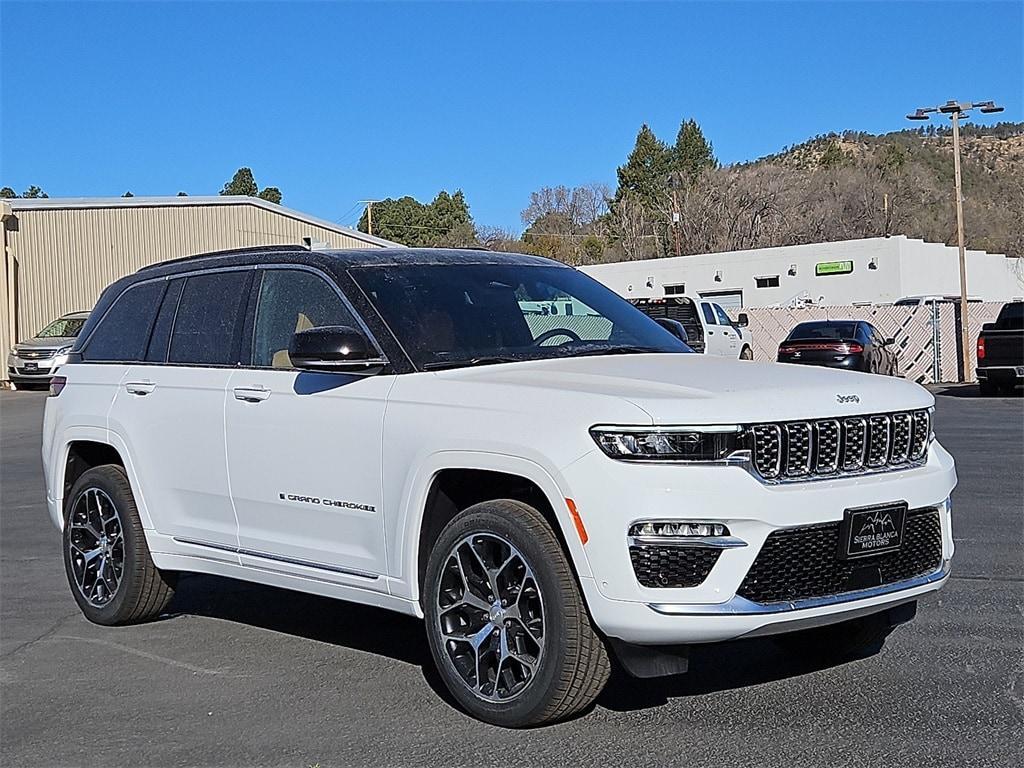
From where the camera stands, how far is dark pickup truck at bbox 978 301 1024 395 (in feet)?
78.8

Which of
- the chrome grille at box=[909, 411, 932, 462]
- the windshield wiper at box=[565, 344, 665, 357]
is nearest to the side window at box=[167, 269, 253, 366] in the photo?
the windshield wiper at box=[565, 344, 665, 357]

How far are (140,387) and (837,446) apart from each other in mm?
3783

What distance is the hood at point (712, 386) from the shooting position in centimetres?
476

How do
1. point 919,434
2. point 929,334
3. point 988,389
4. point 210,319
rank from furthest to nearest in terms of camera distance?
point 929,334 → point 988,389 → point 210,319 → point 919,434

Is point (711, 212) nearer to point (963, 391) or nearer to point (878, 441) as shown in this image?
point (963, 391)

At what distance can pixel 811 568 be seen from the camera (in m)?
4.86

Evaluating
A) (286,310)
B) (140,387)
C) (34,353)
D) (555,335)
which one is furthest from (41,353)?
(555,335)

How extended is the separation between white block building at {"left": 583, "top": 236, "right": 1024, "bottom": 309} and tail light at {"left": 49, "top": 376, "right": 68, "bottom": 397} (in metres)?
42.2

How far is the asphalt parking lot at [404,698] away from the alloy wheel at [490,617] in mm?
197

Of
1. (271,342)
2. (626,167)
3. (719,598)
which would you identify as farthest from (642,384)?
(626,167)

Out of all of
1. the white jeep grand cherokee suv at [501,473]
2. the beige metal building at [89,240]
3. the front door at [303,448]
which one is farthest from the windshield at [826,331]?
the front door at [303,448]

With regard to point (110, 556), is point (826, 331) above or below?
above

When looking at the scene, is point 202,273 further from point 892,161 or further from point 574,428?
point 892,161

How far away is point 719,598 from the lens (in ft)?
15.4
